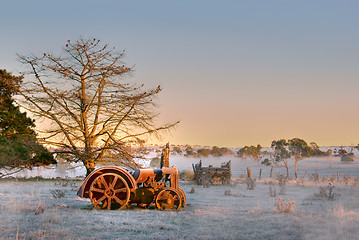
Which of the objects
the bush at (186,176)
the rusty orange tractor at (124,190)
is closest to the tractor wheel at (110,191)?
the rusty orange tractor at (124,190)

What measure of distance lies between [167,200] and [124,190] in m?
1.33

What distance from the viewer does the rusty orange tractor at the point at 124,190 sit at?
1125 cm

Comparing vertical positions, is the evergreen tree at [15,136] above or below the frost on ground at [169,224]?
above

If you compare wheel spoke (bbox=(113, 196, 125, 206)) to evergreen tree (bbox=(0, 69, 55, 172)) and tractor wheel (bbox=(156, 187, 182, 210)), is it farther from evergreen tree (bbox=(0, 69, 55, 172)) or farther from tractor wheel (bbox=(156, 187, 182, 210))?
evergreen tree (bbox=(0, 69, 55, 172))

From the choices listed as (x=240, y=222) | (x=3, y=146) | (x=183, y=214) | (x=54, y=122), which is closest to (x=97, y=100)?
(x=54, y=122)

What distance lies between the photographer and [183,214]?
34.8 feet

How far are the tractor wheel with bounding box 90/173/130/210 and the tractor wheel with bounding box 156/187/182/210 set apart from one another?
37.9 inches

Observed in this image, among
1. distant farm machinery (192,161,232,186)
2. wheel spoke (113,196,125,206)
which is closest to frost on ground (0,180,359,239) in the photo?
wheel spoke (113,196,125,206)

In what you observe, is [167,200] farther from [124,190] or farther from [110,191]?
[110,191]

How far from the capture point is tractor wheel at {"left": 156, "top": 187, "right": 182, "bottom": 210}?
1144 cm

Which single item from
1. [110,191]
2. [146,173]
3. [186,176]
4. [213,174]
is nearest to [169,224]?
[110,191]

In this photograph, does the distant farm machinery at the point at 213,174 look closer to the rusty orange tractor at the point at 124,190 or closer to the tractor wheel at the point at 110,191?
the rusty orange tractor at the point at 124,190

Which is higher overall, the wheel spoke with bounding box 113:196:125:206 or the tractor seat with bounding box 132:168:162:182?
the tractor seat with bounding box 132:168:162:182

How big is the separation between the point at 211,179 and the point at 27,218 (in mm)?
18832
